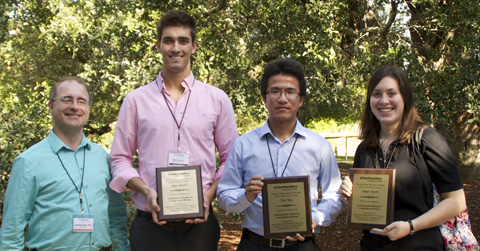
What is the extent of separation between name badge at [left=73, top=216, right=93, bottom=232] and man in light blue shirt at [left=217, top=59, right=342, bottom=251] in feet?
2.80

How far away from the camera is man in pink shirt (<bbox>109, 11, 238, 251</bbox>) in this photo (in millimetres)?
3033

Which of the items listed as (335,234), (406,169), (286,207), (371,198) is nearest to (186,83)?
(286,207)

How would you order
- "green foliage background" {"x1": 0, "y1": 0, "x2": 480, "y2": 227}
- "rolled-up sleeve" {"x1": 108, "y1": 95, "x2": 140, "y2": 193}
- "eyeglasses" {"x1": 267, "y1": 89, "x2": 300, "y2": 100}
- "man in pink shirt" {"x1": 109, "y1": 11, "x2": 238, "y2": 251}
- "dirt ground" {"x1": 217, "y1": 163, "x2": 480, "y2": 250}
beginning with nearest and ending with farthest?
"eyeglasses" {"x1": 267, "y1": 89, "x2": 300, "y2": 100} → "man in pink shirt" {"x1": 109, "y1": 11, "x2": 238, "y2": 251} → "rolled-up sleeve" {"x1": 108, "y1": 95, "x2": 140, "y2": 193} → "green foliage background" {"x1": 0, "y1": 0, "x2": 480, "y2": 227} → "dirt ground" {"x1": 217, "y1": 163, "x2": 480, "y2": 250}

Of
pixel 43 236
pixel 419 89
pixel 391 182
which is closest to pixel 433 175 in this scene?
pixel 391 182

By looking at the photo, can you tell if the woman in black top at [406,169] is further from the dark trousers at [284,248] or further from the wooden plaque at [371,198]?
the dark trousers at [284,248]

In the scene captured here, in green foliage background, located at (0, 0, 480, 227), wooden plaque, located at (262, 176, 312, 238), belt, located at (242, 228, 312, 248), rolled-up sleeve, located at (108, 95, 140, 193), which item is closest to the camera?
wooden plaque, located at (262, 176, 312, 238)

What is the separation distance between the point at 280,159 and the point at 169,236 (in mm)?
904

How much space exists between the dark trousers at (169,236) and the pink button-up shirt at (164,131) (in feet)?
0.50

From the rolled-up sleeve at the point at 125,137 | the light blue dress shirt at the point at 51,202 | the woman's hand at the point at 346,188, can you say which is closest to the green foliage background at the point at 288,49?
the light blue dress shirt at the point at 51,202

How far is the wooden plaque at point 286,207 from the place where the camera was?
8.78ft

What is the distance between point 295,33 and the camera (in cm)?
656

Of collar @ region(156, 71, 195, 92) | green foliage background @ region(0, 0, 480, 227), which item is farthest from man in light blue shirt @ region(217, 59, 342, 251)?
green foliage background @ region(0, 0, 480, 227)

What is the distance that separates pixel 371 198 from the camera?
9.17 ft

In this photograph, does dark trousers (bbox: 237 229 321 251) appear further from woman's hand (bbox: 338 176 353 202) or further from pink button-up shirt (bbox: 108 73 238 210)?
pink button-up shirt (bbox: 108 73 238 210)
